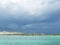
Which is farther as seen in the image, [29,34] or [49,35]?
[49,35]

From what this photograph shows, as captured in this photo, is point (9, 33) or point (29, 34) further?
point (9, 33)

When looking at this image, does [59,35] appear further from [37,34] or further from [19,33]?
[19,33]

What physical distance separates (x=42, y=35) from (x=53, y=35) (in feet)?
14.1

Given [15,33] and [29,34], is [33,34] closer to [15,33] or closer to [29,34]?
[29,34]

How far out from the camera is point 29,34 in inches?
2361

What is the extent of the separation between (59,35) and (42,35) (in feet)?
18.7

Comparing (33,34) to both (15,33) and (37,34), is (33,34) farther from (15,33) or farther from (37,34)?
(15,33)

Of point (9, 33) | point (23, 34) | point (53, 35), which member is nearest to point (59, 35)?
point (53, 35)

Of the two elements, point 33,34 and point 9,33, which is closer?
point 33,34

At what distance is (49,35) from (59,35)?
3513 millimetres

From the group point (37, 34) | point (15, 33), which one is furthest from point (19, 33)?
point (37, 34)

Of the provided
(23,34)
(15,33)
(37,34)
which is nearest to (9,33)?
(15,33)

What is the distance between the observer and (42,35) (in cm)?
6256

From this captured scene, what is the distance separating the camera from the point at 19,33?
209 feet
